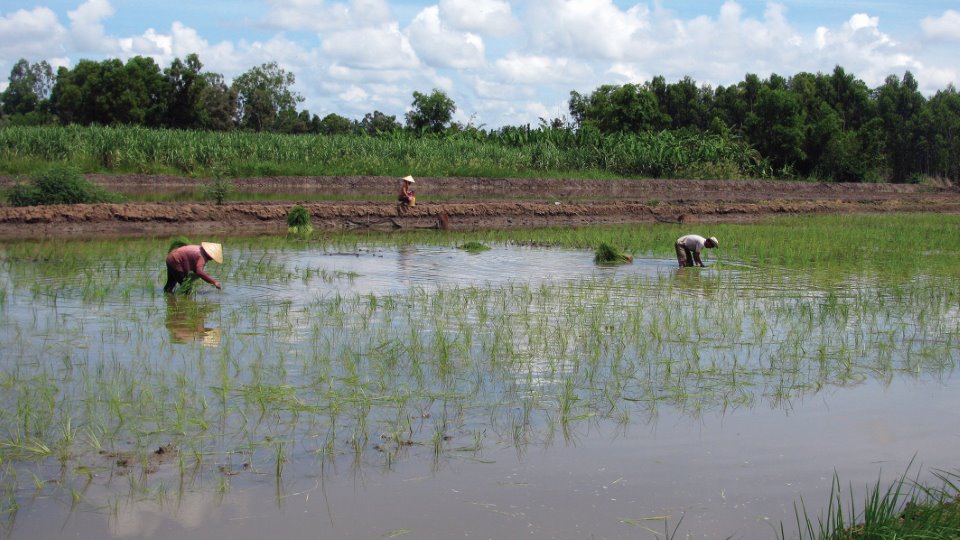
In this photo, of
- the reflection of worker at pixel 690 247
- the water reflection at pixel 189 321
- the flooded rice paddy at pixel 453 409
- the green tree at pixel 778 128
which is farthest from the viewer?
the green tree at pixel 778 128

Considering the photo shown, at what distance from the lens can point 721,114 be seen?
47375mm

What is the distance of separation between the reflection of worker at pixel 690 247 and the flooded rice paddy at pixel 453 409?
2544 mm

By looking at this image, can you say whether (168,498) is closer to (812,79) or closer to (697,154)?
(697,154)

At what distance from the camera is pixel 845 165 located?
41.4 m

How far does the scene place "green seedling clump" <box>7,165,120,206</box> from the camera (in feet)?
53.7

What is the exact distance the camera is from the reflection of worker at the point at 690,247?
1221cm

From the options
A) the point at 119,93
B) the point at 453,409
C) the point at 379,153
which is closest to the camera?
the point at 453,409

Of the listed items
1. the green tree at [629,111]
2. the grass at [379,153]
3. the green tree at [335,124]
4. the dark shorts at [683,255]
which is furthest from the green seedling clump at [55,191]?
the green tree at [335,124]

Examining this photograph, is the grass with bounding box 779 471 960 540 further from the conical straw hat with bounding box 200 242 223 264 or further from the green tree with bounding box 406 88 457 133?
the green tree with bounding box 406 88 457 133

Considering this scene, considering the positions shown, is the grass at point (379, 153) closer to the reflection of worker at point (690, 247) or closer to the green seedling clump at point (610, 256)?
the green seedling clump at point (610, 256)

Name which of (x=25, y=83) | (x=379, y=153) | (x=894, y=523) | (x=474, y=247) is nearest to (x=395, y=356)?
(x=894, y=523)

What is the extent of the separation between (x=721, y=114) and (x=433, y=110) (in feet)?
51.6

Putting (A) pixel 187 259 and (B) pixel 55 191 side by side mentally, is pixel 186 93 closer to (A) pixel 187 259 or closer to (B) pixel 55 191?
(B) pixel 55 191

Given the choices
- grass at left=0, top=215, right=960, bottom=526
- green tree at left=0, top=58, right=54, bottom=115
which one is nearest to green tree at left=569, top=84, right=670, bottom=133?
grass at left=0, top=215, right=960, bottom=526
